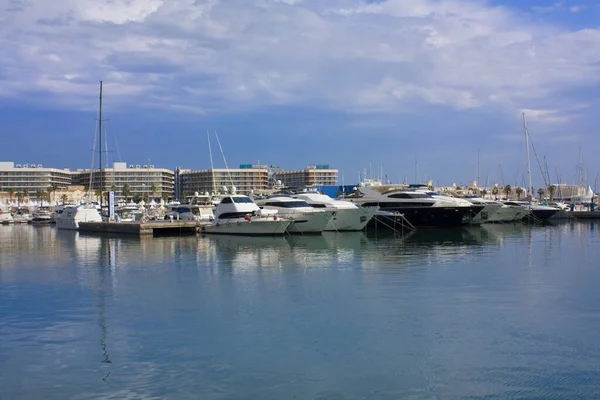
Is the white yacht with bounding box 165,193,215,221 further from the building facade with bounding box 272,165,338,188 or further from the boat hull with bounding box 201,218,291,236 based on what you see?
the building facade with bounding box 272,165,338,188

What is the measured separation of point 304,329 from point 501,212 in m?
56.3

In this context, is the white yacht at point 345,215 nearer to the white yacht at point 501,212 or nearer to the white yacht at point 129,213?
the white yacht at point 501,212

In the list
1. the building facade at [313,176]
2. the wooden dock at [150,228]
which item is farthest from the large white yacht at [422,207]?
the building facade at [313,176]

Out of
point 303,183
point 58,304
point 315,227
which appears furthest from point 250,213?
point 303,183

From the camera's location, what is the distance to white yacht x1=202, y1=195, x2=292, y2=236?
48.7m

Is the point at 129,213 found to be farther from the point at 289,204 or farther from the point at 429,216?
the point at 429,216

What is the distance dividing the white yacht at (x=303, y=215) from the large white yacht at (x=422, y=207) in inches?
357

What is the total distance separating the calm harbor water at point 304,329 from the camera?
1259 centimetres

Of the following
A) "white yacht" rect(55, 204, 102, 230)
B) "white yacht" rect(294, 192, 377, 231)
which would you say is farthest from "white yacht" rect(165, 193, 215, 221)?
"white yacht" rect(294, 192, 377, 231)

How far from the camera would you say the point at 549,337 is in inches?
623

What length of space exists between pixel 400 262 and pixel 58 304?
16.7 metres

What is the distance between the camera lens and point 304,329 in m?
16.9

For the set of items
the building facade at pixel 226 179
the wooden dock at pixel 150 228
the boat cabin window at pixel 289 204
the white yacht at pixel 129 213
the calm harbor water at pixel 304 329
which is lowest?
the calm harbor water at pixel 304 329

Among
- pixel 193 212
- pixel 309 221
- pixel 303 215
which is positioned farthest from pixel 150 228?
pixel 309 221
